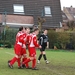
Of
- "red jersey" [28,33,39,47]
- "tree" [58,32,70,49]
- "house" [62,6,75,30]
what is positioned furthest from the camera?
"house" [62,6,75,30]

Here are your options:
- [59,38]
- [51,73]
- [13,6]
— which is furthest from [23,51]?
[13,6]

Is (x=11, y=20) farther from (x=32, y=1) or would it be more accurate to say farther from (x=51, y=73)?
(x=51, y=73)

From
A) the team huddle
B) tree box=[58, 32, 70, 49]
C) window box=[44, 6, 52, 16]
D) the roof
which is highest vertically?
window box=[44, 6, 52, 16]

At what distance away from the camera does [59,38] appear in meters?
35.0

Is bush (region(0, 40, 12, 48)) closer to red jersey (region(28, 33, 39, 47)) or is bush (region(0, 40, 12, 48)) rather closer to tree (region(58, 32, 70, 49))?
tree (region(58, 32, 70, 49))

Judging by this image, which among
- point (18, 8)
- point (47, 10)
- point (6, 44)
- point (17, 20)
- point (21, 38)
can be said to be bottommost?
point (6, 44)

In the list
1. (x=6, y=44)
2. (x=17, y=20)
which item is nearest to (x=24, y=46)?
(x=6, y=44)

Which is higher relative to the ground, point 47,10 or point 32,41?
point 47,10

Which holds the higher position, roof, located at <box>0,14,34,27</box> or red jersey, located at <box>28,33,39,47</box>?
roof, located at <box>0,14,34,27</box>

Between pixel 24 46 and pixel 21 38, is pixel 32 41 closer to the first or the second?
pixel 24 46

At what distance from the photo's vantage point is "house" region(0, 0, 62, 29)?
151ft

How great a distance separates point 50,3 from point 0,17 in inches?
377

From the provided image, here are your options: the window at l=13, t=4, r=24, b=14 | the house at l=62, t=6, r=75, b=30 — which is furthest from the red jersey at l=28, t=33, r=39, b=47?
the house at l=62, t=6, r=75, b=30

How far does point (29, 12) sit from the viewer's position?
48.2m
